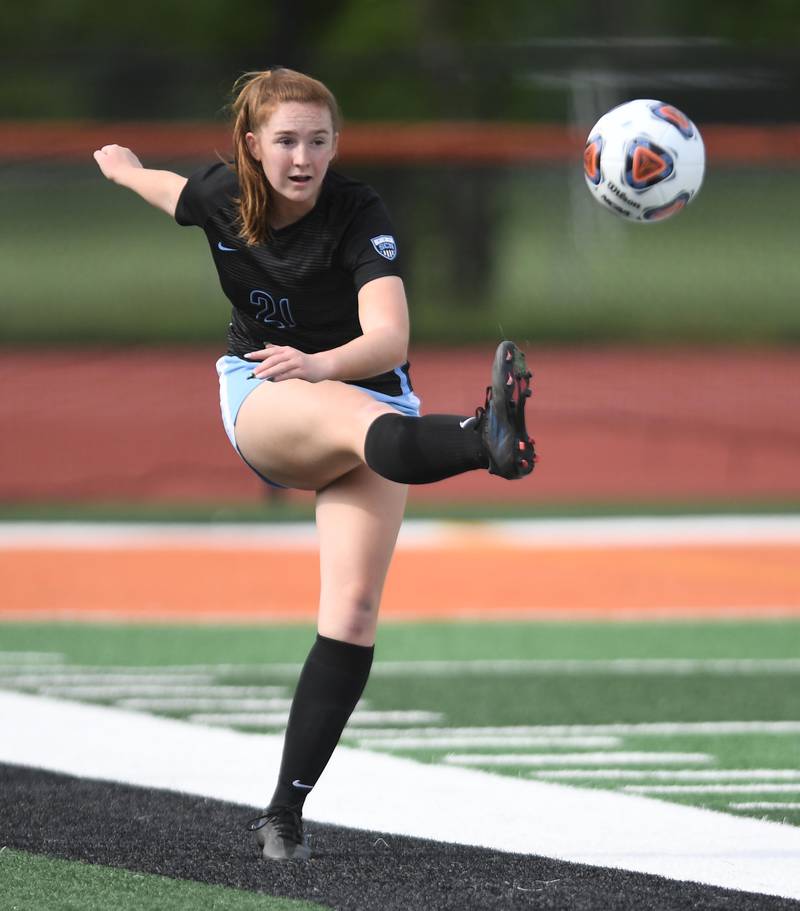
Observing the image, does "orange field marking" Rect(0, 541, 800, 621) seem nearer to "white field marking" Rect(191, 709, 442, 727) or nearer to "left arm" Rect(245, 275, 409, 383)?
"white field marking" Rect(191, 709, 442, 727)

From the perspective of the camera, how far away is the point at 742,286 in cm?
2106

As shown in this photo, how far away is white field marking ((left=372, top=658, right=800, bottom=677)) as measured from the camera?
8133 mm

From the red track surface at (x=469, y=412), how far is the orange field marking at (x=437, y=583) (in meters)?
3.37

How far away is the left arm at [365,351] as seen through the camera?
13.8 ft

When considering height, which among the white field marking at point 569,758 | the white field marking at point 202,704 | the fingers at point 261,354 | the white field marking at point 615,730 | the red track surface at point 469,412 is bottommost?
the red track surface at point 469,412

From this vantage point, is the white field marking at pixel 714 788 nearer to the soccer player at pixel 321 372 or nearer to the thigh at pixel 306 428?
the soccer player at pixel 321 372

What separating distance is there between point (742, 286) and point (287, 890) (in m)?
17.7

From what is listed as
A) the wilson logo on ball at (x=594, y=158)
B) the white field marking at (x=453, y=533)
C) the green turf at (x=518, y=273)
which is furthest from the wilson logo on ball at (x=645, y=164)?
the green turf at (x=518, y=273)

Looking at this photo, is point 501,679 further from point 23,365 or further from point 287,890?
point 23,365

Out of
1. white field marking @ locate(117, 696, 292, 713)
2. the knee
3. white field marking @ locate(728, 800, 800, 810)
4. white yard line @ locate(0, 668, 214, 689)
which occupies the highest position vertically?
the knee

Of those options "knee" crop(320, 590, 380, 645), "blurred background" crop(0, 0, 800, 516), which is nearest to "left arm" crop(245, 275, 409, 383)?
"knee" crop(320, 590, 380, 645)

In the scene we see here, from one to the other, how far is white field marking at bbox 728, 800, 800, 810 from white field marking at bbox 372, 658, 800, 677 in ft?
8.53

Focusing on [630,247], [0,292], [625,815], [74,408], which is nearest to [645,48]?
[630,247]

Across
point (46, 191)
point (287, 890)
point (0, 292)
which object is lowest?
point (0, 292)
